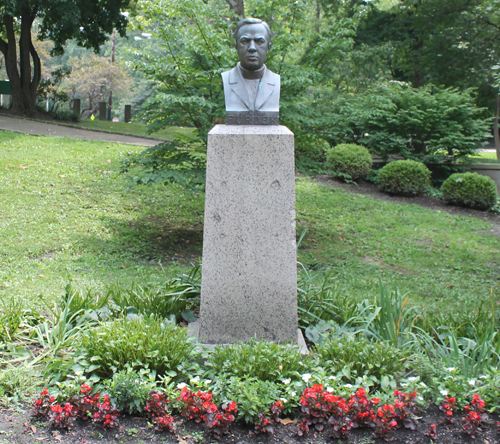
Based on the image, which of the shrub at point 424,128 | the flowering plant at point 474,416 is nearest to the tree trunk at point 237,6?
the shrub at point 424,128

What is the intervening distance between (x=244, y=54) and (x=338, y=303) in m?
2.40

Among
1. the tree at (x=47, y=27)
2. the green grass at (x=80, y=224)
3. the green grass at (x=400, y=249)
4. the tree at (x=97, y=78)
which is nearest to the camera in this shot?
the green grass at (x=80, y=224)

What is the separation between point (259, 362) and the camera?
11.2 feet

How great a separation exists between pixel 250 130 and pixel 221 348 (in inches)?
68.8

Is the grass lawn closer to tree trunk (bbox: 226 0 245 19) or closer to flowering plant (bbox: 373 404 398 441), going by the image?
flowering plant (bbox: 373 404 398 441)

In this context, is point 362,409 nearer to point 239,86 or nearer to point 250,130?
point 250,130

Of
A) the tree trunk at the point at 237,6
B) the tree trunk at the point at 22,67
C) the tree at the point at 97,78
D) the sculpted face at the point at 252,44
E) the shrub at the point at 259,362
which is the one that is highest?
the tree at the point at 97,78

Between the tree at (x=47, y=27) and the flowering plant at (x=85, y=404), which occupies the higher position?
the tree at (x=47, y=27)

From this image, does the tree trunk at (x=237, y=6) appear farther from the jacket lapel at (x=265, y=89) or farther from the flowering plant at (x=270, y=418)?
the flowering plant at (x=270, y=418)

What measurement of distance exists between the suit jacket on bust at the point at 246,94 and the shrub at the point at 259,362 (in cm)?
201

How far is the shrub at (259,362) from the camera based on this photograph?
3396 millimetres

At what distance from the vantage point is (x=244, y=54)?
14.3 feet

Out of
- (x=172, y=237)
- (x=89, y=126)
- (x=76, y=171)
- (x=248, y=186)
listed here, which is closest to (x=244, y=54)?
(x=248, y=186)

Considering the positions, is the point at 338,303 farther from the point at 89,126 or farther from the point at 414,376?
the point at 89,126
